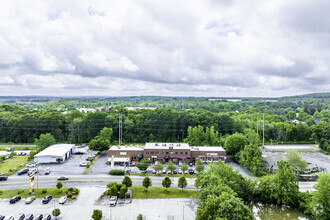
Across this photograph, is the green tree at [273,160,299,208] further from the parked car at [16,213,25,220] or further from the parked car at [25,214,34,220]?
the parked car at [16,213,25,220]

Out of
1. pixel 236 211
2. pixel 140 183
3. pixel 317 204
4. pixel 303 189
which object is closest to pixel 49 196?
pixel 140 183

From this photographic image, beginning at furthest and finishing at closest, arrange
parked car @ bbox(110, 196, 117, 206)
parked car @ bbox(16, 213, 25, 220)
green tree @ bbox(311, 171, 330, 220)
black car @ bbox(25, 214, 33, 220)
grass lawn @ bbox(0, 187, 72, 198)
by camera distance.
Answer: grass lawn @ bbox(0, 187, 72, 198)
parked car @ bbox(110, 196, 117, 206)
green tree @ bbox(311, 171, 330, 220)
parked car @ bbox(16, 213, 25, 220)
black car @ bbox(25, 214, 33, 220)

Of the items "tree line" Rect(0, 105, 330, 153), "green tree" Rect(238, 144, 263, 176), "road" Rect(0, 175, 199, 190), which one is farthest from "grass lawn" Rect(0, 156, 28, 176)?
"green tree" Rect(238, 144, 263, 176)

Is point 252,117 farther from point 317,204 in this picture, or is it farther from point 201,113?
point 317,204

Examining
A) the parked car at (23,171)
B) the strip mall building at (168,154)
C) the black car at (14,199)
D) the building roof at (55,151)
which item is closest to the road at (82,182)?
the parked car at (23,171)

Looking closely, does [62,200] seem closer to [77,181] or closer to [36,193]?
[36,193]

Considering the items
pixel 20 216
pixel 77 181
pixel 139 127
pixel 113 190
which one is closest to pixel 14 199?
pixel 20 216
